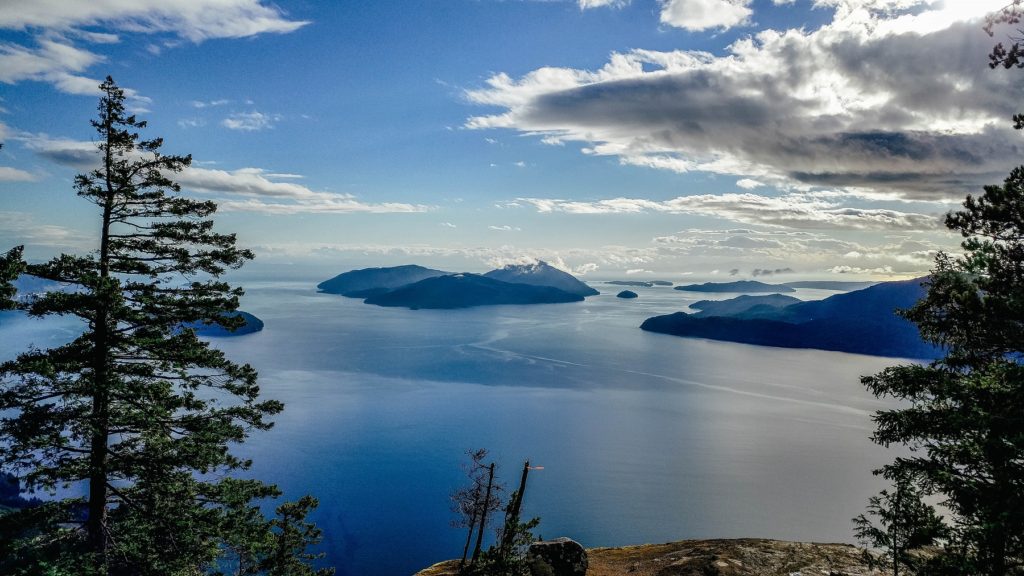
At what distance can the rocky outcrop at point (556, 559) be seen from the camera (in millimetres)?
22422

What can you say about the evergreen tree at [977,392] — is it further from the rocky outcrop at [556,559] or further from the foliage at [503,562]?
the rocky outcrop at [556,559]

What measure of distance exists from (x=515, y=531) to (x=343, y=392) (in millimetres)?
105478

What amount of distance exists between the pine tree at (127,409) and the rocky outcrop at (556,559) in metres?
12.7

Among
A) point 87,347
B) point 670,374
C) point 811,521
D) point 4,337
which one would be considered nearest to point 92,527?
point 87,347

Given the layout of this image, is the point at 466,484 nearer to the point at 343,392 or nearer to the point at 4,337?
the point at 343,392

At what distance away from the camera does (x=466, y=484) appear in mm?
69562

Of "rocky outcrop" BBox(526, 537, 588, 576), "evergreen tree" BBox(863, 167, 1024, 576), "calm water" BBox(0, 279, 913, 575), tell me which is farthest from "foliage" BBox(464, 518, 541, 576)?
"calm water" BBox(0, 279, 913, 575)

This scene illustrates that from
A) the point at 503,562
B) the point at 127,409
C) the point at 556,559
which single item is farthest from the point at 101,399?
the point at 556,559

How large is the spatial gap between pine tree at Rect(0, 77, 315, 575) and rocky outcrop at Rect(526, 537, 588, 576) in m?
12.7

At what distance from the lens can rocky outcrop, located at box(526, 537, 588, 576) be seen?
22.4 m

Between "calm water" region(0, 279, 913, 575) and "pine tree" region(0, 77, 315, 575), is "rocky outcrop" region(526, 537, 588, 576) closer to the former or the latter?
"pine tree" region(0, 77, 315, 575)

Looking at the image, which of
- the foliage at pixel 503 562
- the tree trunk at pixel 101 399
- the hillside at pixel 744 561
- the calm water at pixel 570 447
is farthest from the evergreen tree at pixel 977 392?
the calm water at pixel 570 447

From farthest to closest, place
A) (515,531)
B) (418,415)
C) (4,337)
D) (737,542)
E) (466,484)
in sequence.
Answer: (4,337)
(418,415)
(466,484)
(737,542)
(515,531)

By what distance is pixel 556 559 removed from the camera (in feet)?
74.7
